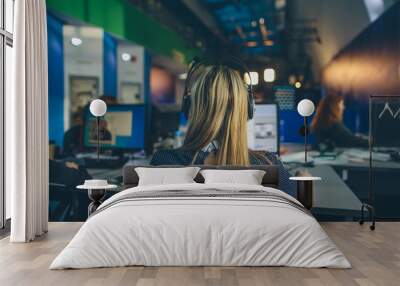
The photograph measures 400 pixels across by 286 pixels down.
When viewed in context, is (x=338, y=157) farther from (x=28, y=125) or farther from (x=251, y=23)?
(x=28, y=125)

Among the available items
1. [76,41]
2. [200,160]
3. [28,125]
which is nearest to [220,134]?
[200,160]

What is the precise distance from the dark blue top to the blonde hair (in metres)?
0.07

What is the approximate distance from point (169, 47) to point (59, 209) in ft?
8.16

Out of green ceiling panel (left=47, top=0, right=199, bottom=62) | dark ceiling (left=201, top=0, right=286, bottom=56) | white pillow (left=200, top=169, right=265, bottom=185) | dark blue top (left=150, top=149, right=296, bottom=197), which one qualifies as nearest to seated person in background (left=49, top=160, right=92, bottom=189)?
dark blue top (left=150, top=149, right=296, bottom=197)

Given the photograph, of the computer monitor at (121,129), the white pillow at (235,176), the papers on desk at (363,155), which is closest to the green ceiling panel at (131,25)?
the computer monitor at (121,129)

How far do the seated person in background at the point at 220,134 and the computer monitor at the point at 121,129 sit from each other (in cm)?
39

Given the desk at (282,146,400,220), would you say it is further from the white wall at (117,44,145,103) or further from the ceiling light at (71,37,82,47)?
the ceiling light at (71,37,82,47)

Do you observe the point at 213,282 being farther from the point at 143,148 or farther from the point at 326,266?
the point at 143,148

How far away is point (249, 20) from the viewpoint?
689 centimetres

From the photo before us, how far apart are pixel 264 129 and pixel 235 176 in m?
0.97

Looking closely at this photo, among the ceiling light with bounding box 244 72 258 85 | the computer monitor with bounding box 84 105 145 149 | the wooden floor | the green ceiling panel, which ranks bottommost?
the wooden floor

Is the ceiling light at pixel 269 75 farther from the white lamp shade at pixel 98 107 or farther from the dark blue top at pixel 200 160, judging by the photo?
the white lamp shade at pixel 98 107

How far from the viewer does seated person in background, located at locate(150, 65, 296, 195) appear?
6.77 m

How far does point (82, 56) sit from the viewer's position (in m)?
6.84
